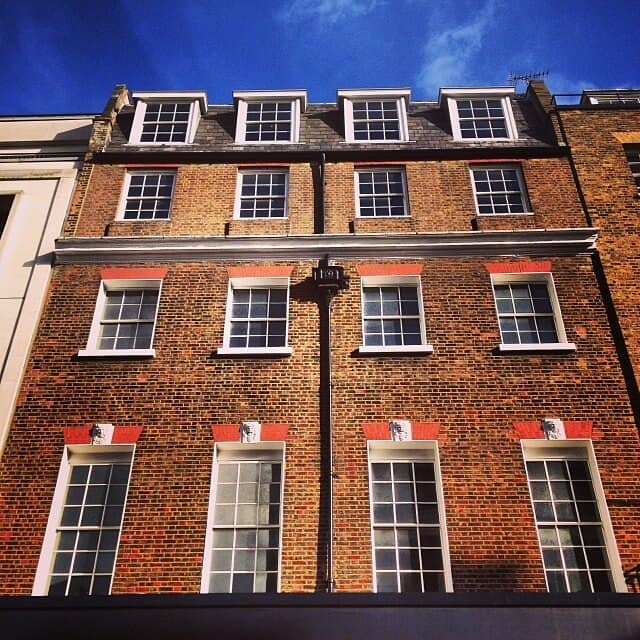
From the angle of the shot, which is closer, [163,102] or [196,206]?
[196,206]

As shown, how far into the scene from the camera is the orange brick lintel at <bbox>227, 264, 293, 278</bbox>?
12.3m

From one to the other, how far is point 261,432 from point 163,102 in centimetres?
989

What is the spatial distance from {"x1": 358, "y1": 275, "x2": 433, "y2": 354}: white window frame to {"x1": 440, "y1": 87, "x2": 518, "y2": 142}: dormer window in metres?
4.82

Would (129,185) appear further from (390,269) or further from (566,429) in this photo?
(566,429)

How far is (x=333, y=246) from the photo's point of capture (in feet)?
41.2

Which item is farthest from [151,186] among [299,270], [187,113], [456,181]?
[456,181]

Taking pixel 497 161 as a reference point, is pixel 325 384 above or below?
below

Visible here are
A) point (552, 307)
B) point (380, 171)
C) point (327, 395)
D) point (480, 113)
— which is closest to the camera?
point (327, 395)

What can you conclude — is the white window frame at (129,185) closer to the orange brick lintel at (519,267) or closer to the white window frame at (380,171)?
the white window frame at (380,171)

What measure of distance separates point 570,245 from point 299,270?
5619mm

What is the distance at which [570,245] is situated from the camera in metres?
12.4

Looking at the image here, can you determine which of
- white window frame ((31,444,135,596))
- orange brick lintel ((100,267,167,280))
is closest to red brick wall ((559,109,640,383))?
orange brick lintel ((100,267,167,280))

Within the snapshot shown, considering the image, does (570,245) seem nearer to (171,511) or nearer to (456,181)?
(456,181)

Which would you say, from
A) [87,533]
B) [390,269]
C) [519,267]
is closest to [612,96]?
[519,267]
